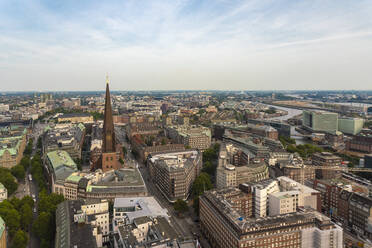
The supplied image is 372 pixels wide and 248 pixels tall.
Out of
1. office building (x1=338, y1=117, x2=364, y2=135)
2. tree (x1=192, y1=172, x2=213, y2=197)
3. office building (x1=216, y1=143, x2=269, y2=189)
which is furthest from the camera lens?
office building (x1=338, y1=117, x2=364, y2=135)

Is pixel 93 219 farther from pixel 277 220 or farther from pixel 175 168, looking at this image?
pixel 277 220

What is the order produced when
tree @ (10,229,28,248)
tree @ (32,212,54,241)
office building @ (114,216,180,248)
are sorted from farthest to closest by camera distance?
1. tree @ (32,212,54,241)
2. tree @ (10,229,28,248)
3. office building @ (114,216,180,248)

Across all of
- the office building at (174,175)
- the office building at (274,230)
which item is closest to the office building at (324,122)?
the office building at (174,175)

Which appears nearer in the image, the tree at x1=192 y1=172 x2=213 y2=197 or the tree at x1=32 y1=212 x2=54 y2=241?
the tree at x1=32 y1=212 x2=54 y2=241

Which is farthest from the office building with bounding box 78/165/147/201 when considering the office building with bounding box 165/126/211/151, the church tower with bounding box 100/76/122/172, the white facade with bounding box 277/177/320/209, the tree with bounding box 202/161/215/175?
the office building with bounding box 165/126/211/151

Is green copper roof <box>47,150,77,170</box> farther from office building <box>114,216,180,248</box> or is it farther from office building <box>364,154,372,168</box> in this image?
office building <box>364,154,372,168</box>

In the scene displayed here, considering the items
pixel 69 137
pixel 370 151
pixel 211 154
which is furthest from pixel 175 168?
pixel 370 151

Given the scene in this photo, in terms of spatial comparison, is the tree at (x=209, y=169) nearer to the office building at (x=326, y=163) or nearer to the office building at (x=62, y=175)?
the office building at (x=326, y=163)
